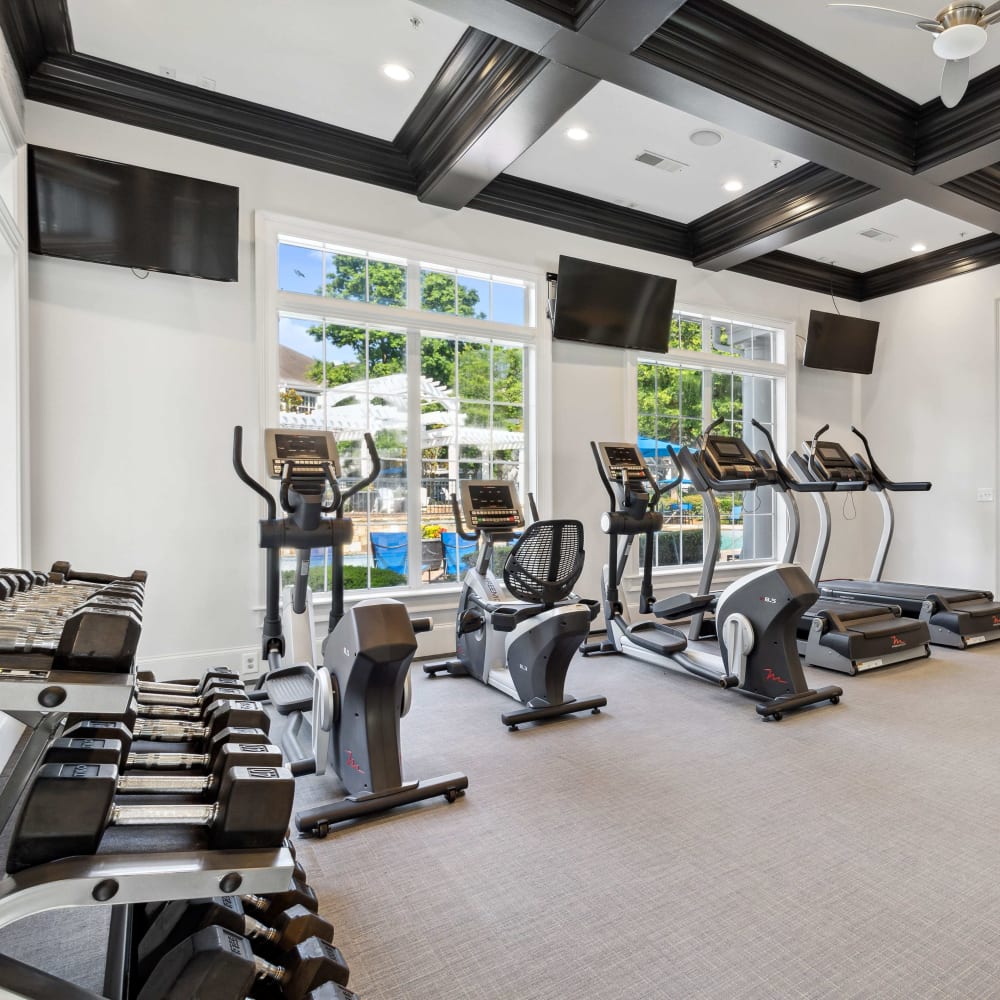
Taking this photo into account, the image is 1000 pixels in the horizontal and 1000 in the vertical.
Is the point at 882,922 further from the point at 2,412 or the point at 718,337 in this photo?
the point at 718,337

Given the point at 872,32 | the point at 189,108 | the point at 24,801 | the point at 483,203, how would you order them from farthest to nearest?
the point at 483,203
the point at 189,108
the point at 872,32
the point at 24,801

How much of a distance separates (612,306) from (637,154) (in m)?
1.20

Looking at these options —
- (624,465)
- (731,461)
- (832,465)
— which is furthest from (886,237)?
(624,465)

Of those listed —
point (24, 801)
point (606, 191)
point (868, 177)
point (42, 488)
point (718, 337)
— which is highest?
point (606, 191)

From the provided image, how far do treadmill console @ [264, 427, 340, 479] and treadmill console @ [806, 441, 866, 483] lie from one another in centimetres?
401

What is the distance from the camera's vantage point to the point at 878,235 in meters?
6.17

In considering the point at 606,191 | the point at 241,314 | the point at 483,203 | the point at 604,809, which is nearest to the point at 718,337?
the point at 606,191

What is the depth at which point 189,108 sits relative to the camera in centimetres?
395

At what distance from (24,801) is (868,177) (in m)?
5.42

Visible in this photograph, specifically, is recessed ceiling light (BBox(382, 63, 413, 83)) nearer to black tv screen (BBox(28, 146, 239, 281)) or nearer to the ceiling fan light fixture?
black tv screen (BBox(28, 146, 239, 281))

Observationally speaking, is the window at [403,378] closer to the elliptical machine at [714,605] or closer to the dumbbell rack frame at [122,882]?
the elliptical machine at [714,605]

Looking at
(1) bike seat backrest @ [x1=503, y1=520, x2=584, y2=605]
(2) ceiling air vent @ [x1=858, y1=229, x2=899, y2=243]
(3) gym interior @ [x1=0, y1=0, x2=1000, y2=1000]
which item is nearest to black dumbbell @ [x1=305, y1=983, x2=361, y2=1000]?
(3) gym interior @ [x1=0, y1=0, x2=1000, y2=1000]

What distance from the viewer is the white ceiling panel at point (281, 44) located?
3246 mm

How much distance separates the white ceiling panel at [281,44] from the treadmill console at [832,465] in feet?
13.4
